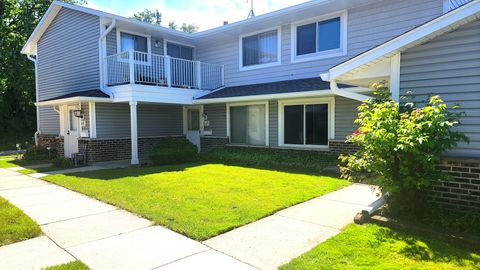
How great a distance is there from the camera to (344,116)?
417 inches

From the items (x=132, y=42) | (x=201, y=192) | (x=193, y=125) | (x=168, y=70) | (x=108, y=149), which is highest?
(x=132, y=42)

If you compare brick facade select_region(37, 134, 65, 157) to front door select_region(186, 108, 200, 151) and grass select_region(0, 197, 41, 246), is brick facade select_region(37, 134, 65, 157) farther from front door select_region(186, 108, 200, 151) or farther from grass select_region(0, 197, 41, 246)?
grass select_region(0, 197, 41, 246)

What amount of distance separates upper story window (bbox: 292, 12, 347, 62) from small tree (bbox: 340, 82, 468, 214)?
261 inches

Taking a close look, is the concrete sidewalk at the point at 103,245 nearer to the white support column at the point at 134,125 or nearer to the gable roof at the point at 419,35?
the gable roof at the point at 419,35

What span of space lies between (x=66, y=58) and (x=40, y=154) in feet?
15.3

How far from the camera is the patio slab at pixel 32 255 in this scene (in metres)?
3.77

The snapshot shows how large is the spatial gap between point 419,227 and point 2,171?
12.8 m

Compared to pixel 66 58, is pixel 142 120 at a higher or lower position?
lower

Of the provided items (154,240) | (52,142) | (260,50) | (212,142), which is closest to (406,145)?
(154,240)

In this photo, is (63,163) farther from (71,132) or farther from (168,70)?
(168,70)

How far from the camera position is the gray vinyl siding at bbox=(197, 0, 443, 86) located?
9.73m

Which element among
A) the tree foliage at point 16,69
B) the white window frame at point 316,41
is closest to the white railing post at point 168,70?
the white window frame at point 316,41

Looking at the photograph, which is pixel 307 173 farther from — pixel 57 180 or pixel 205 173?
pixel 57 180

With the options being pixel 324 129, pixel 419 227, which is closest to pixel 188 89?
pixel 324 129
